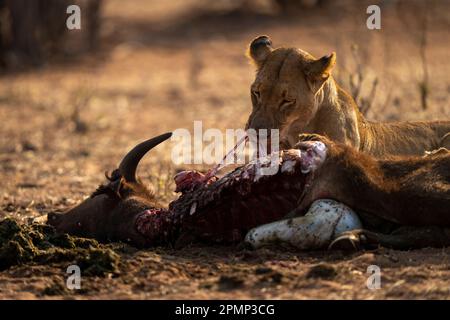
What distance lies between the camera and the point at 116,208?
19.4 feet

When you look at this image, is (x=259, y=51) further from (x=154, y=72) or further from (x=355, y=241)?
(x=154, y=72)

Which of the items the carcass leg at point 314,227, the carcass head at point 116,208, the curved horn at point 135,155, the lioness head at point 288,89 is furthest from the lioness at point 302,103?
the carcass leg at point 314,227

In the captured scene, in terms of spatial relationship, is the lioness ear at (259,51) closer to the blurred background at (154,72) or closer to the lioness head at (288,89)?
the lioness head at (288,89)

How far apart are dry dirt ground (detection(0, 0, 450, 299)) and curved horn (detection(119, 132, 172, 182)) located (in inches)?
25.8

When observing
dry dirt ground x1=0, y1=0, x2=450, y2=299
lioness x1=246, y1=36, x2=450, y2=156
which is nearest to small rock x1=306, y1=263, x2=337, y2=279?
dry dirt ground x1=0, y1=0, x2=450, y2=299

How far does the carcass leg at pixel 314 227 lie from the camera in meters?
5.33

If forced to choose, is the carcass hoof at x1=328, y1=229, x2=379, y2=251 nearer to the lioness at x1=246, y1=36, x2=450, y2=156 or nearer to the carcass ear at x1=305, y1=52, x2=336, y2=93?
the lioness at x1=246, y1=36, x2=450, y2=156

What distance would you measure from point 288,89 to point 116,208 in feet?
4.49

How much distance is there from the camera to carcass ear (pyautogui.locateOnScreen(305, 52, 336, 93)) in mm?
6516

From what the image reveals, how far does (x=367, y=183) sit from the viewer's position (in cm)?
538

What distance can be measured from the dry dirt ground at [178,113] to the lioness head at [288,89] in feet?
3.72

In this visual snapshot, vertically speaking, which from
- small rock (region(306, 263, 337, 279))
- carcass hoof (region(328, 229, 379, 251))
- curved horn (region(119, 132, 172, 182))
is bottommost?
small rock (region(306, 263, 337, 279))

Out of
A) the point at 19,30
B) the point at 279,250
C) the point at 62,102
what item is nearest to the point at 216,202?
the point at 279,250

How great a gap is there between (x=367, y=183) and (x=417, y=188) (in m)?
0.26
